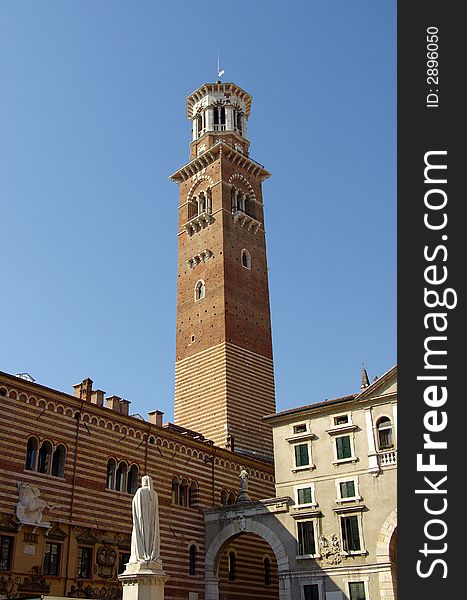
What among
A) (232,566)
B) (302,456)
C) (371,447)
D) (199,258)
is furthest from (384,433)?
(199,258)

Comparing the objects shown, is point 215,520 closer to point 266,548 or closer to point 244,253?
point 266,548

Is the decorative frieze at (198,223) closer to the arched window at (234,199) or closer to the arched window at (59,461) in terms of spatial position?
the arched window at (234,199)

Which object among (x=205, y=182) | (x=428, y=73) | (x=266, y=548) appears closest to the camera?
(x=428, y=73)

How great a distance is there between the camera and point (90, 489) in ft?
89.5

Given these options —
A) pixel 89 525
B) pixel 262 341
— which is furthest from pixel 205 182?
pixel 89 525

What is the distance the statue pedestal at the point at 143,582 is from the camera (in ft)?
52.1

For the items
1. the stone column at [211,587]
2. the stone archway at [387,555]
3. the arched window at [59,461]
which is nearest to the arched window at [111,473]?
the arched window at [59,461]

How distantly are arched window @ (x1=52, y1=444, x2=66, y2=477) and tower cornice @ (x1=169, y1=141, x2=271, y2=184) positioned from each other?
29.5m

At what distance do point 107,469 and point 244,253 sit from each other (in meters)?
23.6

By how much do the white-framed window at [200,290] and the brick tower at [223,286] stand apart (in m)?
0.08

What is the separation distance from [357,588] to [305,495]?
4388 mm

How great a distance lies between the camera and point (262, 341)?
4638cm

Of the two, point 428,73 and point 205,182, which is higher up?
point 205,182

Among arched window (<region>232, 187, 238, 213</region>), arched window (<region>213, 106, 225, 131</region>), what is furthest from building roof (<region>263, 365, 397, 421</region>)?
arched window (<region>213, 106, 225, 131</region>)
